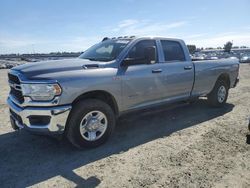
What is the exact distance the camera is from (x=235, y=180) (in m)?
3.57

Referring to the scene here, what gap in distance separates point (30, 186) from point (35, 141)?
67.8 inches

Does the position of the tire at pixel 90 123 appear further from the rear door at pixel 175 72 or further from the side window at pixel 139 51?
the rear door at pixel 175 72

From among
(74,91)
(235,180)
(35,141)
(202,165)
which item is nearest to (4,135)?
(35,141)

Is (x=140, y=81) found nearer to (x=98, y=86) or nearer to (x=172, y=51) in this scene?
(x=98, y=86)

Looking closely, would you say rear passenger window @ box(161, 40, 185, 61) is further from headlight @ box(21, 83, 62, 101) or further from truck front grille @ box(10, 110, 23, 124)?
truck front grille @ box(10, 110, 23, 124)

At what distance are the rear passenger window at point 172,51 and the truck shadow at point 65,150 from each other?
1.19m

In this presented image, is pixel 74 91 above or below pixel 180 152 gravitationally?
above

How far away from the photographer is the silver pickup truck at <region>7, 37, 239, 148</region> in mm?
4109

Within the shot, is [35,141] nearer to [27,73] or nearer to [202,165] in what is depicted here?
[27,73]

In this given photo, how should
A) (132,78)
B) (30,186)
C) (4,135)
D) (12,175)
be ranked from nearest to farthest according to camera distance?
(30,186) → (12,175) → (132,78) → (4,135)

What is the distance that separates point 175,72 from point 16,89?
11.0ft

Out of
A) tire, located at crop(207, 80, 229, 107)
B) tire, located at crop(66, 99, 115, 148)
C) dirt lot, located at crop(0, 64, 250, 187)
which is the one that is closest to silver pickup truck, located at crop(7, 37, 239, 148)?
tire, located at crop(66, 99, 115, 148)

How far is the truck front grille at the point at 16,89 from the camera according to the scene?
4.34 meters

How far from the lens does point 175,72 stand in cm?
595
